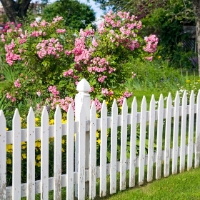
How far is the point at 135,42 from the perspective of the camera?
19.2 ft

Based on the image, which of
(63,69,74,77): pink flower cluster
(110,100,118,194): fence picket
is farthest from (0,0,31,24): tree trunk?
(110,100,118,194): fence picket

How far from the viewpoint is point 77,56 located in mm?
5668

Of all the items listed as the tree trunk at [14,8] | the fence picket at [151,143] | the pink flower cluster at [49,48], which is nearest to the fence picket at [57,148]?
the fence picket at [151,143]

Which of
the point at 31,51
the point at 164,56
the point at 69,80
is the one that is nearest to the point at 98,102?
the point at 69,80

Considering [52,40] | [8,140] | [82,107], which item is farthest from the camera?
[52,40]

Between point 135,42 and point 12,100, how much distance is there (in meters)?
2.19

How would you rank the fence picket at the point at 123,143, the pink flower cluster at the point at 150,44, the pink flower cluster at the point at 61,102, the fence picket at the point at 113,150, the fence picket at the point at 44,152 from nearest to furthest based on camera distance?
the fence picket at the point at 44,152 < the fence picket at the point at 113,150 < the fence picket at the point at 123,143 < the pink flower cluster at the point at 61,102 < the pink flower cluster at the point at 150,44

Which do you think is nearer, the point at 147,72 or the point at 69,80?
the point at 69,80

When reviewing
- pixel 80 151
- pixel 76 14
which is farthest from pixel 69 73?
pixel 76 14

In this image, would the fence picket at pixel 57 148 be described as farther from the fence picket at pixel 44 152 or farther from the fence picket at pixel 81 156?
the fence picket at pixel 81 156

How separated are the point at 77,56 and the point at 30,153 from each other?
7.50ft

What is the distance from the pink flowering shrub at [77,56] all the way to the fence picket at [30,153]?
72.5 inches

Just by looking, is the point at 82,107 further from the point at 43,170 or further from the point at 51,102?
the point at 51,102

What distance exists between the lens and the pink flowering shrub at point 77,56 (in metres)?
5.68
